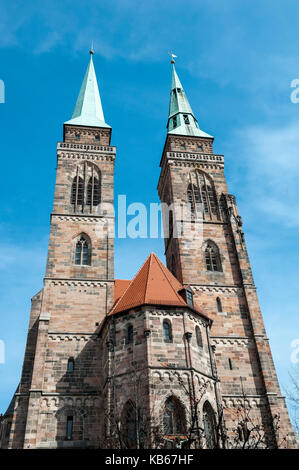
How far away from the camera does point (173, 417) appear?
1709 cm

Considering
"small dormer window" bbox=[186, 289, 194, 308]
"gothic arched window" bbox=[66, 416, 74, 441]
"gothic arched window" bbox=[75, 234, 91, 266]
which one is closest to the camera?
"gothic arched window" bbox=[66, 416, 74, 441]

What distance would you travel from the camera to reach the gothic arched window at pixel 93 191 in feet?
91.8

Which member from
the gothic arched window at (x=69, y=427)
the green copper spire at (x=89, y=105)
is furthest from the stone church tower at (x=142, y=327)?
the green copper spire at (x=89, y=105)

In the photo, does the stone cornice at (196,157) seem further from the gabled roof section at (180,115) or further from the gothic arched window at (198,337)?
the gothic arched window at (198,337)

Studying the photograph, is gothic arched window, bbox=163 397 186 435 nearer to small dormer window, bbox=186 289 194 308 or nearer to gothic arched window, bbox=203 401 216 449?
gothic arched window, bbox=203 401 216 449

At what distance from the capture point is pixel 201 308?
79.0 feet

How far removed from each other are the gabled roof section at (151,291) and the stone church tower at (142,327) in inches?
3.4

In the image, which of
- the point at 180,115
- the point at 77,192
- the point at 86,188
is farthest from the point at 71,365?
the point at 180,115

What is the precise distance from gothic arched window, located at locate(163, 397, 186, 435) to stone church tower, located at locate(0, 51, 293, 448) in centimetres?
4

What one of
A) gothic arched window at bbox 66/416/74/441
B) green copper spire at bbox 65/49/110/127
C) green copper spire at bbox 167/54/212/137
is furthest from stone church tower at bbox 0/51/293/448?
green copper spire at bbox 167/54/212/137

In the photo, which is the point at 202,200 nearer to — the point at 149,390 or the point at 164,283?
the point at 164,283

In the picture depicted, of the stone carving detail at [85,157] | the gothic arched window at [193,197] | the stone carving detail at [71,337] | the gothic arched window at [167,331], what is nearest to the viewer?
the gothic arched window at [167,331]

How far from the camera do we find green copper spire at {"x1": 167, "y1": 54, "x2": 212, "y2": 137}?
114ft
